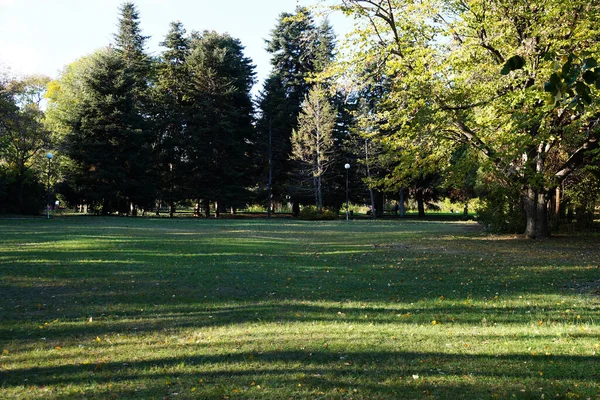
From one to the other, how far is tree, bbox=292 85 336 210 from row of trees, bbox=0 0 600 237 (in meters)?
0.19

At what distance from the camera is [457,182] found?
1880 centimetres

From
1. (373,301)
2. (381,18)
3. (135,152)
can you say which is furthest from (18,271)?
(135,152)

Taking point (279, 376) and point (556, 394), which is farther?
point (279, 376)

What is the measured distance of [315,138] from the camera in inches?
1780

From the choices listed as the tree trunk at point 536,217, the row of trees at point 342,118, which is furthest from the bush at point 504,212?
the tree trunk at point 536,217

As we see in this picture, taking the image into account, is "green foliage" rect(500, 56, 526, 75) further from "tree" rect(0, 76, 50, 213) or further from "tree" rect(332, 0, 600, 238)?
"tree" rect(0, 76, 50, 213)

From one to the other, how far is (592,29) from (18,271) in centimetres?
1738

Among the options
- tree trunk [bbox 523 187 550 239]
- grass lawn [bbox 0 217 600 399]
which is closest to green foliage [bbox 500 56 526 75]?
grass lawn [bbox 0 217 600 399]

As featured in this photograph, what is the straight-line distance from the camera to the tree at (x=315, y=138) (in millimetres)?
44250

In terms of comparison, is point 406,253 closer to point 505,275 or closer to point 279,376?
point 505,275

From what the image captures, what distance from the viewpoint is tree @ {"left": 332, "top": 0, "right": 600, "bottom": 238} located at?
49.4 ft

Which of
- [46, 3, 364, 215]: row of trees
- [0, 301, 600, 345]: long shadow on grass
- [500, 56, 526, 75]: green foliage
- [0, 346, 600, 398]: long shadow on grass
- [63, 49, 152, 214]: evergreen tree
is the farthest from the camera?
[46, 3, 364, 215]: row of trees

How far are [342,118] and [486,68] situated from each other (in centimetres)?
3446

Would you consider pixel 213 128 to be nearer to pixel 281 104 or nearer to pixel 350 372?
pixel 281 104
